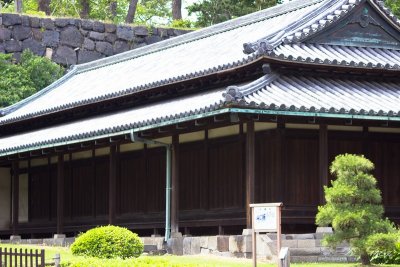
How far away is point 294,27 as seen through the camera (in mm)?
28953

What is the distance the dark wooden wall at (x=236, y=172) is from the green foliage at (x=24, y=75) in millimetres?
11634

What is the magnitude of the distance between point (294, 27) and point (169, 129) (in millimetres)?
4177

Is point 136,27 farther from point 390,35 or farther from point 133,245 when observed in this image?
point 133,245

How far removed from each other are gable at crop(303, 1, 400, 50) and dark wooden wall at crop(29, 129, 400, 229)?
2771mm

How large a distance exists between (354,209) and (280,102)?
435 centimetres

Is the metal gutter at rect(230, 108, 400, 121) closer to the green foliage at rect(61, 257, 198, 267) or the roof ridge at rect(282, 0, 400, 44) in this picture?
the roof ridge at rect(282, 0, 400, 44)

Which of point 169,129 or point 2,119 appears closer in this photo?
point 169,129

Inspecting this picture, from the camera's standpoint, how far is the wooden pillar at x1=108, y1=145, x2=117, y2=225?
31.3m

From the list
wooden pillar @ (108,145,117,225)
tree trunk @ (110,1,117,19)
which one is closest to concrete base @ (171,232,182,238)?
wooden pillar @ (108,145,117,225)

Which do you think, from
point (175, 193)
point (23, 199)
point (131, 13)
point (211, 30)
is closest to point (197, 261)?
point (175, 193)

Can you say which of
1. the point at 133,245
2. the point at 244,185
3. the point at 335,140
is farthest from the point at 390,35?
the point at 133,245

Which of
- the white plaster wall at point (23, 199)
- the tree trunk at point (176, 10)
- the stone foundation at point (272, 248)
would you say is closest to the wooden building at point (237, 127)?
the stone foundation at point (272, 248)

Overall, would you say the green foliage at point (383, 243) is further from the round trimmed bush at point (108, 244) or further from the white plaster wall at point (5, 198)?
the white plaster wall at point (5, 198)

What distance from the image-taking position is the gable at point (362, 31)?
95.2 ft
